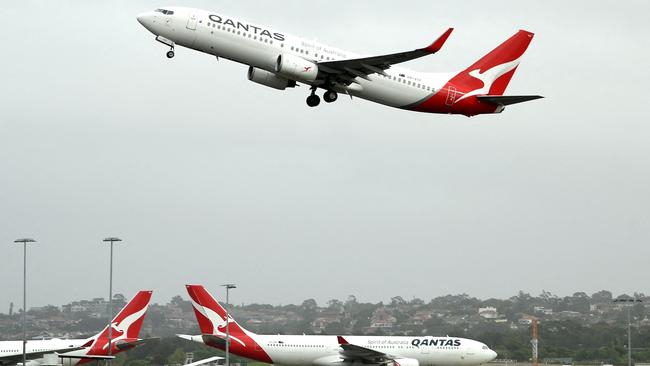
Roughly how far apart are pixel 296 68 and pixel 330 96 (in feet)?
13.0

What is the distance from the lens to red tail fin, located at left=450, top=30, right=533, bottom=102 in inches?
2405

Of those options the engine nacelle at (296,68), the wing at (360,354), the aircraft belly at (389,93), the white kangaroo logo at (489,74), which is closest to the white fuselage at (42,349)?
the wing at (360,354)

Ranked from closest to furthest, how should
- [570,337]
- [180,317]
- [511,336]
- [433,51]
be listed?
[433,51] → [511,336] → [570,337] → [180,317]

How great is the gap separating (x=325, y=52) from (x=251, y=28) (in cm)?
457

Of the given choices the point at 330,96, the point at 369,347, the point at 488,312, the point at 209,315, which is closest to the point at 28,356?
the point at 209,315

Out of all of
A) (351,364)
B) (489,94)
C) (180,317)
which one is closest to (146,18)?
(489,94)

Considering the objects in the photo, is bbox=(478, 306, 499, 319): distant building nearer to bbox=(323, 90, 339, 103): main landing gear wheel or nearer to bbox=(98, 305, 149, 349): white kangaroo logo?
bbox=(98, 305, 149, 349): white kangaroo logo

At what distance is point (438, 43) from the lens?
5147 cm

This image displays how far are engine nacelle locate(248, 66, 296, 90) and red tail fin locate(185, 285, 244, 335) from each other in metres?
17.9

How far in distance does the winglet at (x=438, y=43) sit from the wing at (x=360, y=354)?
2144 cm

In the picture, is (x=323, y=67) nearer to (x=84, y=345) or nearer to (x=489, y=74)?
(x=489, y=74)

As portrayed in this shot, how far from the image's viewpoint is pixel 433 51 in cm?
5175

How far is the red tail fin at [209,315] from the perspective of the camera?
2685 inches

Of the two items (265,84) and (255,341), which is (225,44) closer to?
(265,84)
